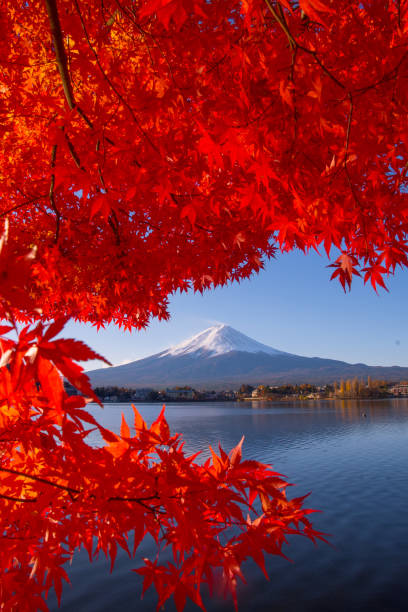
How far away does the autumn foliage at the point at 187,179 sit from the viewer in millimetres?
1575

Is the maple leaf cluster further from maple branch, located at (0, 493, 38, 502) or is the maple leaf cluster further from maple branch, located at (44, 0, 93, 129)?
maple branch, located at (0, 493, 38, 502)

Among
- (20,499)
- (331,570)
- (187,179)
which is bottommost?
(331,570)

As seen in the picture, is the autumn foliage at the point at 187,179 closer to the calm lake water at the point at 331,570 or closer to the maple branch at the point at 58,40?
the maple branch at the point at 58,40

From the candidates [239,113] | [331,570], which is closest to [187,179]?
[239,113]

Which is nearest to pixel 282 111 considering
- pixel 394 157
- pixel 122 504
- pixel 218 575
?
pixel 394 157

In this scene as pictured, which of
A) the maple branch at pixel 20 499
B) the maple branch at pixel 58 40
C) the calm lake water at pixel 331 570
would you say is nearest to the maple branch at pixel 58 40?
the maple branch at pixel 58 40

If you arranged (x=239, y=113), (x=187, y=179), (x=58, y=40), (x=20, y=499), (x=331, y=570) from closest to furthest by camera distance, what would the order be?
(x=20, y=499) → (x=58, y=40) → (x=239, y=113) → (x=187, y=179) → (x=331, y=570)

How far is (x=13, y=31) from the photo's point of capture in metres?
3.77

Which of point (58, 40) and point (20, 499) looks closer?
point (20, 499)

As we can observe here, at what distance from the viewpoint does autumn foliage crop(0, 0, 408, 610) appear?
5.17 feet

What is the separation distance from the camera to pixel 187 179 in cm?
229

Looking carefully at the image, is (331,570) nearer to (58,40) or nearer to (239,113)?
(239,113)

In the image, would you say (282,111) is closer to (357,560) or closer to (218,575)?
(218,575)

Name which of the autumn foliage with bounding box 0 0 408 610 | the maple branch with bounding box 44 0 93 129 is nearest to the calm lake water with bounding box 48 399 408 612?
the autumn foliage with bounding box 0 0 408 610
